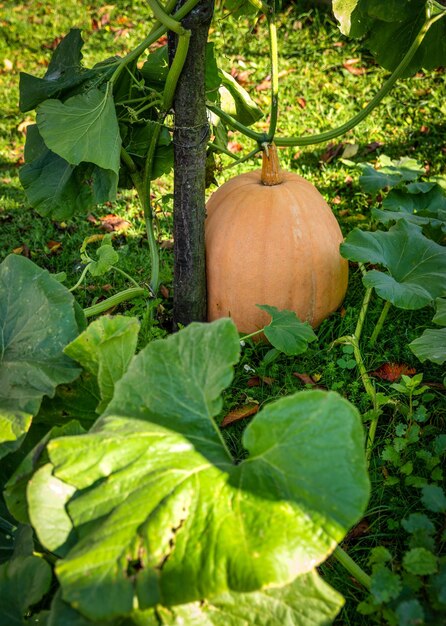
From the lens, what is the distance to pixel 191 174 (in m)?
2.04

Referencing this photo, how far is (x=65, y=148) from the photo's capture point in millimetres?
1868

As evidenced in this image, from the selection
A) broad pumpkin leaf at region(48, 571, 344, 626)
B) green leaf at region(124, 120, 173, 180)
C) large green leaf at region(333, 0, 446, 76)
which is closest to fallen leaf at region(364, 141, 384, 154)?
large green leaf at region(333, 0, 446, 76)

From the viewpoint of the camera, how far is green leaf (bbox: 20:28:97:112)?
2.13 meters

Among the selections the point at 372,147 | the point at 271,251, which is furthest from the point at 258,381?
the point at 372,147

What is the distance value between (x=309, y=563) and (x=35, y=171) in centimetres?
161

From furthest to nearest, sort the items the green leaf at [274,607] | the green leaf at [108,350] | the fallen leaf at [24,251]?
1. the fallen leaf at [24,251]
2. the green leaf at [108,350]
3. the green leaf at [274,607]

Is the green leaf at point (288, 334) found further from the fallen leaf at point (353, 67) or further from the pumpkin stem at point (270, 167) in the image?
the fallen leaf at point (353, 67)

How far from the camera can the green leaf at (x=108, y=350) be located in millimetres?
1396

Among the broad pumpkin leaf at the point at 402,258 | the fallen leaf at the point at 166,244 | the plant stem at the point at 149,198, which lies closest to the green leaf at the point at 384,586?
the broad pumpkin leaf at the point at 402,258

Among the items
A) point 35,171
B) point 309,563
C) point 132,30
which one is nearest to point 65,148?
point 35,171

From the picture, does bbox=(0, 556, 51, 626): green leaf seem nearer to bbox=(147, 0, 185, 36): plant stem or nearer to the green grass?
the green grass

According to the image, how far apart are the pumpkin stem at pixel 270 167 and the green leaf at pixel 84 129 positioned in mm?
539

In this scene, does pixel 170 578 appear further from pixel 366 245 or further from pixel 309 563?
pixel 366 245

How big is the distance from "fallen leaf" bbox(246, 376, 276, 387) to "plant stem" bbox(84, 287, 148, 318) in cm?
47
